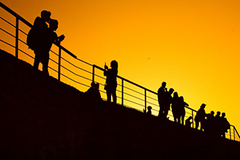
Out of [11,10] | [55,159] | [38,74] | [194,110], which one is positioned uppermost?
[194,110]

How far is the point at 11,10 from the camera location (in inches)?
387

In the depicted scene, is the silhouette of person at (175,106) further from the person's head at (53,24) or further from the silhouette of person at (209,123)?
the person's head at (53,24)

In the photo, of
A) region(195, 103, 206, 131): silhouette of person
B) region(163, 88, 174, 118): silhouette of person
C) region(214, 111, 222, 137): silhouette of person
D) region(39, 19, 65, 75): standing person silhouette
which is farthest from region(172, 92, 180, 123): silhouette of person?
region(39, 19, 65, 75): standing person silhouette

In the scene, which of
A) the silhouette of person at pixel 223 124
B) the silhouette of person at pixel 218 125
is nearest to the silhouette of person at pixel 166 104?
the silhouette of person at pixel 218 125

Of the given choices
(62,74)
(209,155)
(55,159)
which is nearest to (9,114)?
(55,159)

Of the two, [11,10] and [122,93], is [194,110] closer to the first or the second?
[122,93]

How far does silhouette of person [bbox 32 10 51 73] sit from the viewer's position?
10.8m

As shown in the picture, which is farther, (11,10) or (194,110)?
(194,110)

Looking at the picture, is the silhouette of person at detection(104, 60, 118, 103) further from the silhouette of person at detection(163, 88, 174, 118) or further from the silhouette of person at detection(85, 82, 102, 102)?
the silhouette of person at detection(163, 88, 174, 118)

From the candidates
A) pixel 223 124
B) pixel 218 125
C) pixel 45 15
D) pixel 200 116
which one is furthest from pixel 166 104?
pixel 45 15

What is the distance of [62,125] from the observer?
10.8m

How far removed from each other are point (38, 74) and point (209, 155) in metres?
12.7

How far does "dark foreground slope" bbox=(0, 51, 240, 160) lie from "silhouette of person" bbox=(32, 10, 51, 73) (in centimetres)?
64

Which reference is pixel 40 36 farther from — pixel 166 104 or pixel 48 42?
Answer: pixel 166 104
